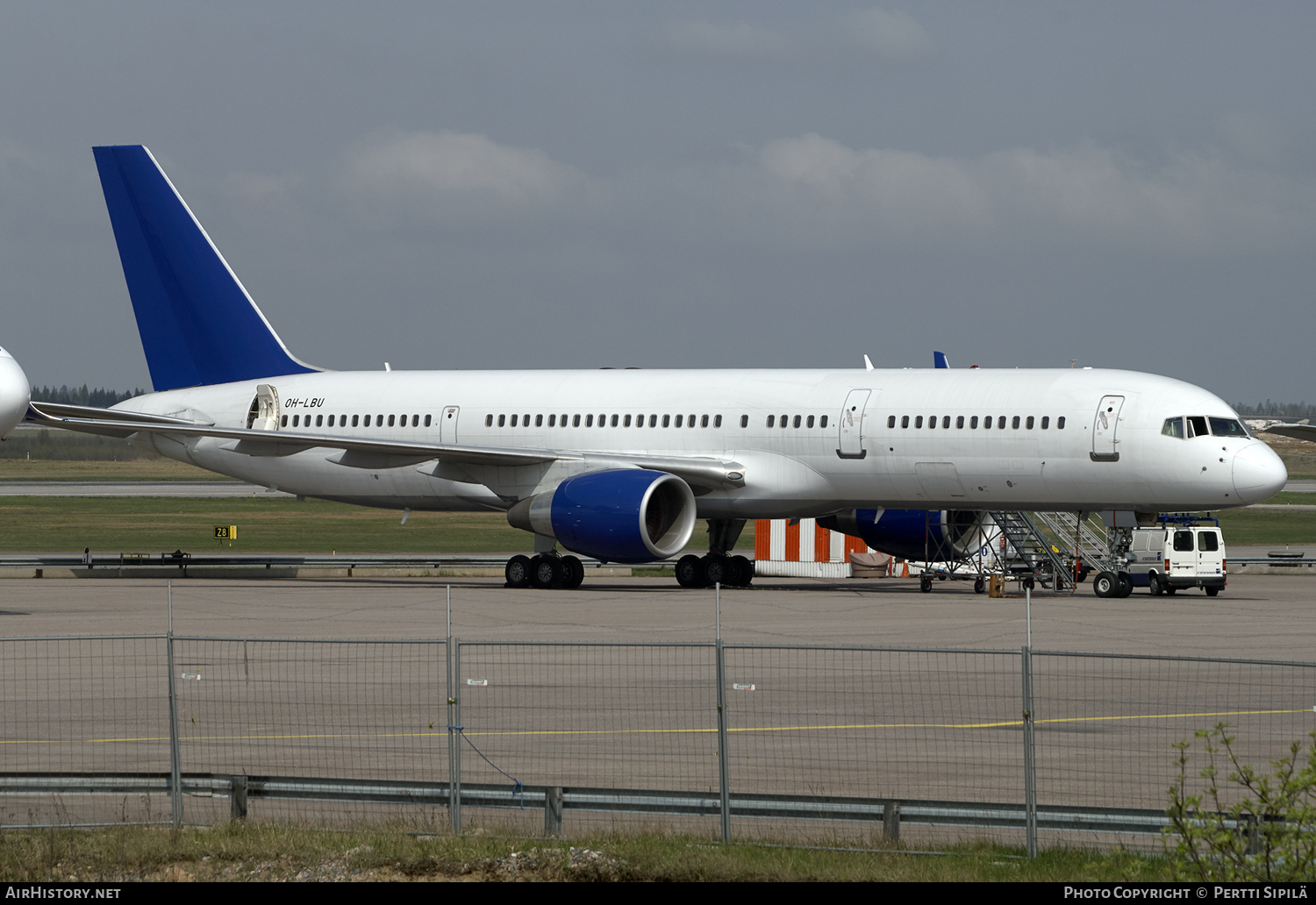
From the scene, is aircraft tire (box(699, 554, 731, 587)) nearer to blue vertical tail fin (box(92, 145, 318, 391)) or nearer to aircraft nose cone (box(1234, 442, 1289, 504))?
aircraft nose cone (box(1234, 442, 1289, 504))

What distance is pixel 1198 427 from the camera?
32.5 meters

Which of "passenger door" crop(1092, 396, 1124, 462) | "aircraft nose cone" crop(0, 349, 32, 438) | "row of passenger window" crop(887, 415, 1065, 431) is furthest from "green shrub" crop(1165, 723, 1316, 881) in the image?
"row of passenger window" crop(887, 415, 1065, 431)

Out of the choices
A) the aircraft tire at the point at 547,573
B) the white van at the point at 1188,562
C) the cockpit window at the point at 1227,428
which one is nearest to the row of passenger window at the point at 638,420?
the aircraft tire at the point at 547,573

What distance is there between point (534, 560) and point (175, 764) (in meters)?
25.0

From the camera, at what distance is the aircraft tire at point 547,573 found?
121 feet

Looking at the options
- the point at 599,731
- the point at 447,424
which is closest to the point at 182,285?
the point at 447,424

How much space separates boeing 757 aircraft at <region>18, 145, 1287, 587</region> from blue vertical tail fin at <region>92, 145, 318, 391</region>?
0.05 m

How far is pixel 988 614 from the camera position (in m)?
29.1

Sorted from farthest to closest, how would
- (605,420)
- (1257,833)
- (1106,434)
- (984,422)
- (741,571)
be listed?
(605,420)
(741,571)
(984,422)
(1106,434)
(1257,833)

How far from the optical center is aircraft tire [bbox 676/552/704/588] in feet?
124

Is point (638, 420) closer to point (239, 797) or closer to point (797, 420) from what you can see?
point (797, 420)

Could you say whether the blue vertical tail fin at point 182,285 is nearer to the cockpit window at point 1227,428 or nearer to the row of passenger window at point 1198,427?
the row of passenger window at point 1198,427

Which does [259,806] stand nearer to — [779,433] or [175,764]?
[175,764]

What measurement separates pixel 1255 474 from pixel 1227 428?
1113mm
